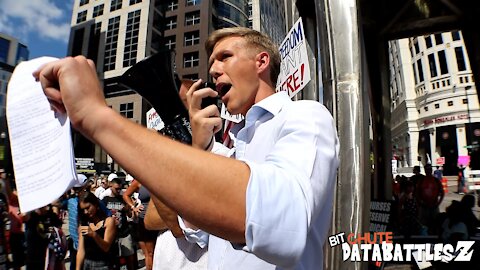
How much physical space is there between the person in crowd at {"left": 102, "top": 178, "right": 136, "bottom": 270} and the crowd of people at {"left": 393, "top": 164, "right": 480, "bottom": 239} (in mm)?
4117

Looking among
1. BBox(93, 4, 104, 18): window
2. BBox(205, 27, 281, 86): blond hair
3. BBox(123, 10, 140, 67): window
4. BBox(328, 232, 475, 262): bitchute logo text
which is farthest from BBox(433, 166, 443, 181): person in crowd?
BBox(93, 4, 104, 18): window

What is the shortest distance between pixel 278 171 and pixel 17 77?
61 centimetres

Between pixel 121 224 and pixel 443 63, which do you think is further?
pixel 121 224

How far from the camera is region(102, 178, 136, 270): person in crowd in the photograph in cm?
559

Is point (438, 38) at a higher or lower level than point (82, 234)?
higher

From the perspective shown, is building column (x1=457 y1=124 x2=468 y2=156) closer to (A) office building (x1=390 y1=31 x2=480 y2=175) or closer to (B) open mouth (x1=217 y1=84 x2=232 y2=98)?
(A) office building (x1=390 y1=31 x2=480 y2=175)

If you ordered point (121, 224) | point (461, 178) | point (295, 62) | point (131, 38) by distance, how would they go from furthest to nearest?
point (131, 38)
point (121, 224)
point (461, 178)
point (295, 62)

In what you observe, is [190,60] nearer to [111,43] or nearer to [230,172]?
[111,43]

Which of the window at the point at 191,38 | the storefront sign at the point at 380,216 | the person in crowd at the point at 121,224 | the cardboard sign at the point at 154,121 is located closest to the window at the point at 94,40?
the window at the point at 191,38

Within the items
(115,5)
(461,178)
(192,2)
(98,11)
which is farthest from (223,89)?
(98,11)

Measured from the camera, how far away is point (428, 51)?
4.18 meters

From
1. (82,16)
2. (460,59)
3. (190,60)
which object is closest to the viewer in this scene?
(460,59)

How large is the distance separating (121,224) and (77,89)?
6.25 meters

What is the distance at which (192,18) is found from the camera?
50844 millimetres
